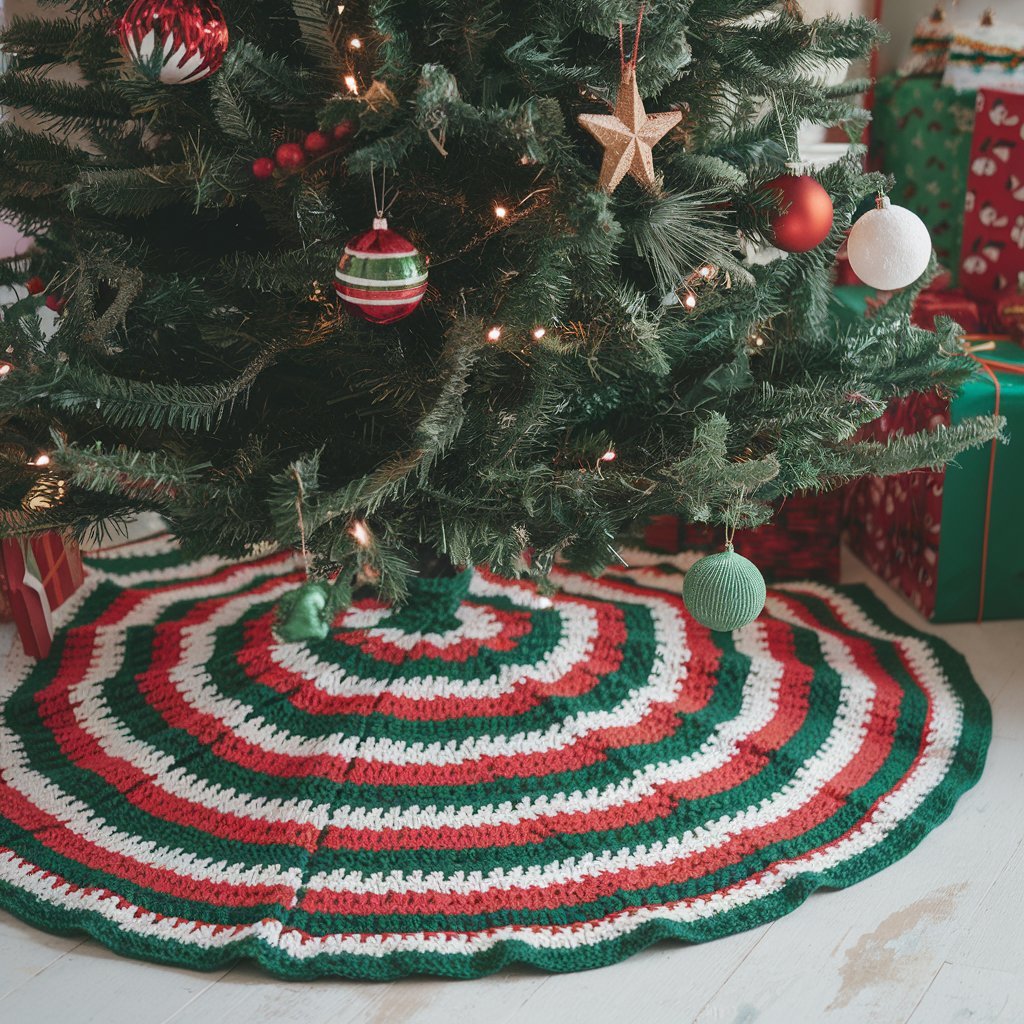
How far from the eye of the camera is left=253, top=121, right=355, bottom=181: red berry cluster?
3.28 ft

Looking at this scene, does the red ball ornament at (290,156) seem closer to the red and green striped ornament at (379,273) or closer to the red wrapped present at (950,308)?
the red and green striped ornament at (379,273)

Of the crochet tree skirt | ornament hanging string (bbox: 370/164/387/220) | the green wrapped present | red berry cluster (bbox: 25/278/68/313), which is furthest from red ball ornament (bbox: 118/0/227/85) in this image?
the green wrapped present

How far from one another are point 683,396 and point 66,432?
62 centimetres

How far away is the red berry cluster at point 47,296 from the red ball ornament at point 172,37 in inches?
10.9

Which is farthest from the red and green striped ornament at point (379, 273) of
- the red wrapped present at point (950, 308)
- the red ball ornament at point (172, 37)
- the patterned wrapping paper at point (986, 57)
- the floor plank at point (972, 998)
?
the patterned wrapping paper at point (986, 57)

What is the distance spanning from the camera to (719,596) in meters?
1.15

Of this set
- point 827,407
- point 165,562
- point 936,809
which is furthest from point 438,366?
point 165,562

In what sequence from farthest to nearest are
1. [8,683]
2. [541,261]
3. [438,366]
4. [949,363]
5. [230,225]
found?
1. [8,683]
2. [949,363]
3. [230,225]
4. [438,366]
5. [541,261]

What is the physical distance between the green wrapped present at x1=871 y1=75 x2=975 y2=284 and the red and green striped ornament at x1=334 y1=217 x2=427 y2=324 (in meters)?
1.18

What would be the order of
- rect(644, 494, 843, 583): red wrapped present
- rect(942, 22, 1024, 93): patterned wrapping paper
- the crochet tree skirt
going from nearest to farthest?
the crochet tree skirt < rect(644, 494, 843, 583): red wrapped present < rect(942, 22, 1024, 93): patterned wrapping paper

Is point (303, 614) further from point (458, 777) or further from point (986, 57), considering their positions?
point (986, 57)

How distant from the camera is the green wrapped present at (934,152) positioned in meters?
1.90

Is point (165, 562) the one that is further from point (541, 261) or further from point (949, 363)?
point (949, 363)

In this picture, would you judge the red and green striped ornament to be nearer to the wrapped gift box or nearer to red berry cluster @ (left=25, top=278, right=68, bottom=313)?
red berry cluster @ (left=25, top=278, right=68, bottom=313)
